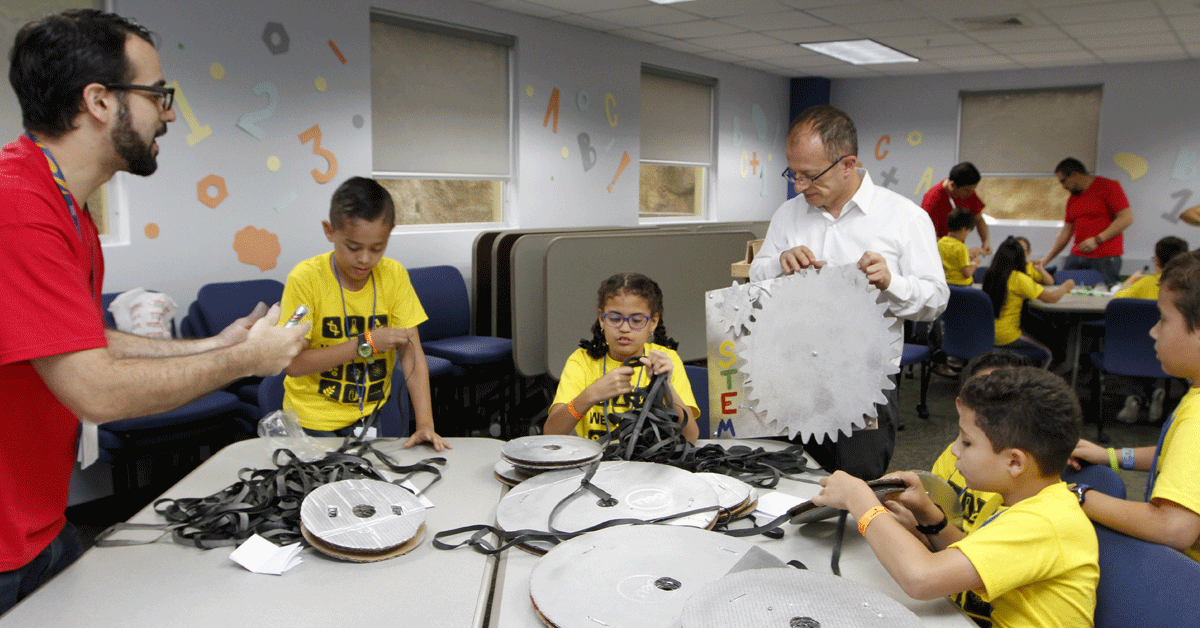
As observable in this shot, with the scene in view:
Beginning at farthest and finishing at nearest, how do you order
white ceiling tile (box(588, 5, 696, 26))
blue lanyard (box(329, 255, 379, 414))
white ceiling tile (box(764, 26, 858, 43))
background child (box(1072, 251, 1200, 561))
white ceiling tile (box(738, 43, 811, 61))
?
white ceiling tile (box(738, 43, 811, 61)), white ceiling tile (box(764, 26, 858, 43)), white ceiling tile (box(588, 5, 696, 26)), blue lanyard (box(329, 255, 379, 414)), background child (box(1072, 251, 1200, 561))

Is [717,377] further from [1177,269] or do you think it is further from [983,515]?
[1177,269]

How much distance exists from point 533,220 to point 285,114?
2023mm

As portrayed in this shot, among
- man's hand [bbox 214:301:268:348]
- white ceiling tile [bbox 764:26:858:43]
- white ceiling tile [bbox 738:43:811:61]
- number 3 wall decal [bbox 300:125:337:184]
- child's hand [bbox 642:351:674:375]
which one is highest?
white ceiling tile [bbox 738:43:811:61]

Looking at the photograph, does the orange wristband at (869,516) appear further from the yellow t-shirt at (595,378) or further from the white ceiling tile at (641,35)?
the white ceiling tile at (641,35)

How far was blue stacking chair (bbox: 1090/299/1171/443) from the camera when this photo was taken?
4.19 metres

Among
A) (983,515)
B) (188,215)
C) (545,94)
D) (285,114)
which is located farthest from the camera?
(545,94)

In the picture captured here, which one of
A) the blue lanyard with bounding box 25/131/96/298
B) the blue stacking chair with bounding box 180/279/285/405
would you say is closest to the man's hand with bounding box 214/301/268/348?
the blue lanyard with bounding box 25/131/96/298

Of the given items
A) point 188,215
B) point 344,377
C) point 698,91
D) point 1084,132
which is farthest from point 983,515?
point 1084,132

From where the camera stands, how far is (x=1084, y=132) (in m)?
7.83

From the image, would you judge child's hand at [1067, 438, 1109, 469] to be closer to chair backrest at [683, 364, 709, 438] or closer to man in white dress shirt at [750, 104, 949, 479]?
man in white dress shirt at [750, 104, 949, 479]

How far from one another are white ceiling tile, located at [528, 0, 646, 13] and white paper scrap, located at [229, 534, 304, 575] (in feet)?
15.0

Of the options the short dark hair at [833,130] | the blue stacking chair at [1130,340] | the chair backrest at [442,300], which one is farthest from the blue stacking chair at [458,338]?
the blue stacking chair at [1130,340]

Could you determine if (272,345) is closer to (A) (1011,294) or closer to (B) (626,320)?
(B) (626,320)

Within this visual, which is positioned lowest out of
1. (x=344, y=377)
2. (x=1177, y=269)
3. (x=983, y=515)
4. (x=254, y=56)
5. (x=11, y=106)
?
(x=983, y=515)
